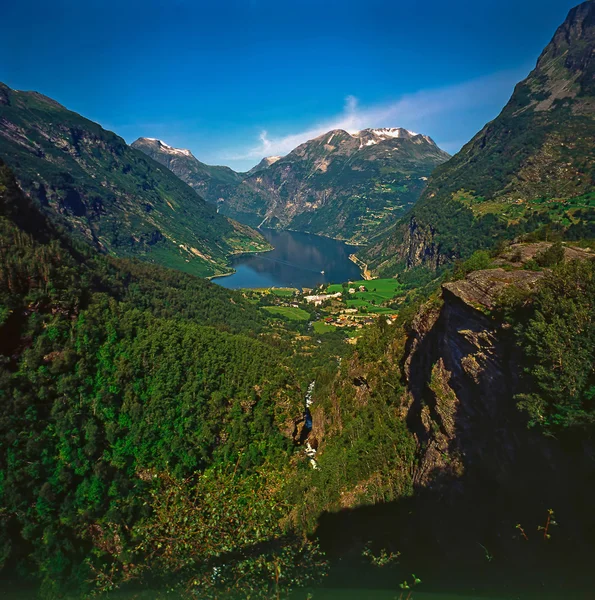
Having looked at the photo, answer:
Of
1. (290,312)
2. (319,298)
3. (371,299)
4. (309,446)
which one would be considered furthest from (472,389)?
(319,298)

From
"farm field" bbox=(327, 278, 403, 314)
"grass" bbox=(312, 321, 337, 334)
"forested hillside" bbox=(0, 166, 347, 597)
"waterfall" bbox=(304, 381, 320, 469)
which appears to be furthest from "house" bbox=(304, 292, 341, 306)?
"forested hillside" bbox=(0, 166, 347, 597)

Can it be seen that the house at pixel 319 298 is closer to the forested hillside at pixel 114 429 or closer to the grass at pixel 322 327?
the grass at pixel 322 327

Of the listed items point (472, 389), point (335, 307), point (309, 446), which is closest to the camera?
point (472, 389)

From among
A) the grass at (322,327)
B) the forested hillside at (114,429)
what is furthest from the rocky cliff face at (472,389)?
the grass at (322,327)

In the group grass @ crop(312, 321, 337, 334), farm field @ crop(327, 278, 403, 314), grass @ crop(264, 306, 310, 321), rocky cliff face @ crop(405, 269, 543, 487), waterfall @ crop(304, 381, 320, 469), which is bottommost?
waterfall @ crop(304, 381, 320, 469)

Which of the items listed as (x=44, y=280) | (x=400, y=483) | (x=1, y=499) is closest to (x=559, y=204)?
(x=400, y=483)

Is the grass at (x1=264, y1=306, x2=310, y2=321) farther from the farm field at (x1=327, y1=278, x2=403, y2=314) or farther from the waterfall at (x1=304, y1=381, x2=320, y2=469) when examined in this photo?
the waterfall at (x1=304, y1=381, x2=320, y2=469)

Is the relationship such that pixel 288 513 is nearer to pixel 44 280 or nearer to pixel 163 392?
pixel 163 392

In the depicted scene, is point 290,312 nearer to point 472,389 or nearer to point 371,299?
point 371,299
